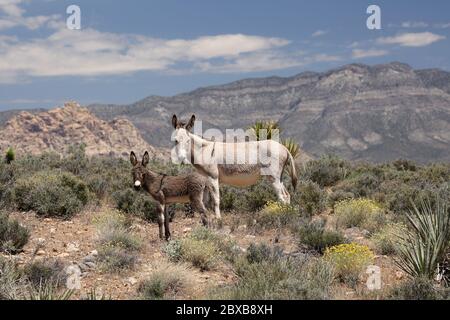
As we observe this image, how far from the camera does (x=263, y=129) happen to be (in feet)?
76.7

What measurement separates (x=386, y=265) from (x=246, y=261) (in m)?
2.66

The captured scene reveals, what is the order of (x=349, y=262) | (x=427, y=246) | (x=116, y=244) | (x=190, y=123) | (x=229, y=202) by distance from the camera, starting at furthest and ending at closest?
(x=229, y=202) < (x=190, y=123) < (x=116, y=244) < (x=349, y=262) < (x=427, y=246)

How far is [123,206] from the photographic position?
534 inches

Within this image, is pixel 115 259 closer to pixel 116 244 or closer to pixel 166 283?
pixel 116 244

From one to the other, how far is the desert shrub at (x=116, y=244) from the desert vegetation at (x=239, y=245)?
0.02 metres

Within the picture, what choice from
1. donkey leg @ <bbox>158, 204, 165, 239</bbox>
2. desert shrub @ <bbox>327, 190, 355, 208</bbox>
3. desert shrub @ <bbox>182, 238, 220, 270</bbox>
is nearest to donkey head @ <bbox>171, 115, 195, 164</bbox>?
donkey leg @ <bbox>158, 204, 165, 239</bbox>

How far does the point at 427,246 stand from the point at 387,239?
224cm

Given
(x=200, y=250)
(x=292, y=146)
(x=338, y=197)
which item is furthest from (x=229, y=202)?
(x=292, y=146)

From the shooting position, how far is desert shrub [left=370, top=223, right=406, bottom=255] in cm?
1003

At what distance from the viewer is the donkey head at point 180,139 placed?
10273mm

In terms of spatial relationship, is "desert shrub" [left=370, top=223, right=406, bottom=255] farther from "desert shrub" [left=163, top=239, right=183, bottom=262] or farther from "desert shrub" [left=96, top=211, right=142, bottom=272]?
"desert shrub" [left=96, top=211, right=142, bottom=272]
